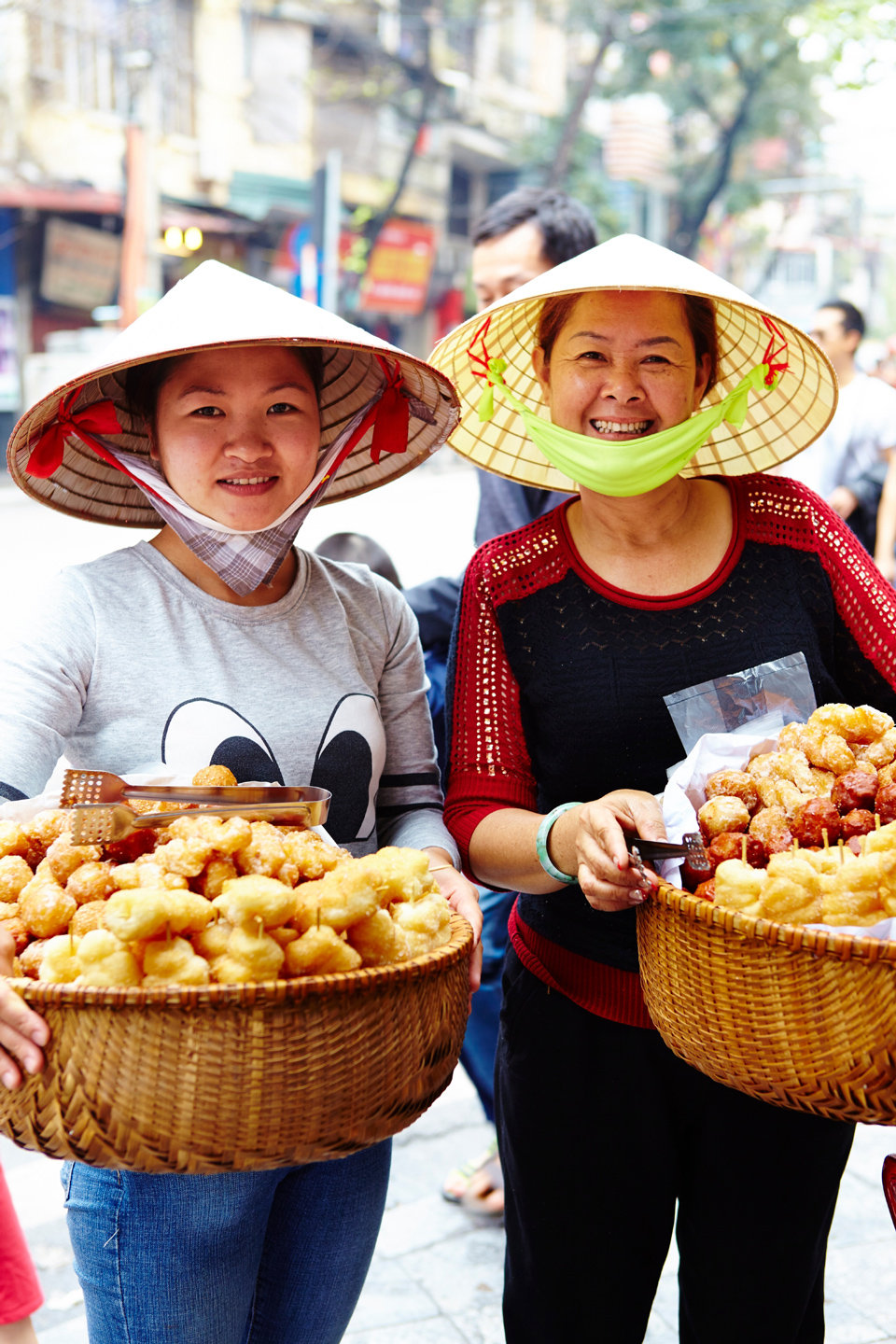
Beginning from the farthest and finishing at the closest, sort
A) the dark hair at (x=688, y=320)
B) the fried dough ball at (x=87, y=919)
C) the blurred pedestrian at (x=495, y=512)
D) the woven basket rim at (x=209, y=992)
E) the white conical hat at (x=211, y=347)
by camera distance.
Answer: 1. the blurred pedestrian at (x=495, y=512)
2. the dark hair at (x=688, y=320)
3. the white conical hat at (x=211, y=347)
4. the fried dough ball at (x=87, y=919)
5. the woven basket rim at (x=209, y=992)

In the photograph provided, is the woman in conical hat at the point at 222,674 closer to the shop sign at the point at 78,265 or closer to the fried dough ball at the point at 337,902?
the fried dough ball at the point at 337,902

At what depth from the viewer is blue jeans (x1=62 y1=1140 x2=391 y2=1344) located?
1.49m

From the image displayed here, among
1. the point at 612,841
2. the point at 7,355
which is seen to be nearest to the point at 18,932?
the point at 612,841

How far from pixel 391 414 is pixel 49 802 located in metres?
0.83

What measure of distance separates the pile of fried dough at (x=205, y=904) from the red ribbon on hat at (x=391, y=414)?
30.1 inches

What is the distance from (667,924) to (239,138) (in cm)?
1616

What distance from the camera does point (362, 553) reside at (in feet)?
10.4

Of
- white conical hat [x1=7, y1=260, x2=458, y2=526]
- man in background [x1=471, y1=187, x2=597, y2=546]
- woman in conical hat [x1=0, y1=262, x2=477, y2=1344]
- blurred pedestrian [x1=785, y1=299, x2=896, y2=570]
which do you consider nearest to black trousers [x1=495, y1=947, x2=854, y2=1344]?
woman in conical hat [x1=0, y1=262, x2=477, y2=1344]

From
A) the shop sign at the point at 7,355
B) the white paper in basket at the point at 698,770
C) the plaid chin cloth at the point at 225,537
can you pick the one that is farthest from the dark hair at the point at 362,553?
the shop sign at the point at 7,355

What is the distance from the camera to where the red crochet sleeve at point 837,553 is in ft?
6.07

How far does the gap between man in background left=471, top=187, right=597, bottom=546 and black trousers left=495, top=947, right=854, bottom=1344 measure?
1406mm

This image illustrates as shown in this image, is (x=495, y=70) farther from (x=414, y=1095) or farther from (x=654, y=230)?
(x=414, y=1095)

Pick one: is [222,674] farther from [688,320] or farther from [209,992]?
[688,320]

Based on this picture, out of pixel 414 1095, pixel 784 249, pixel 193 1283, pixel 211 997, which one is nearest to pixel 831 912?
pixel 414 1095
